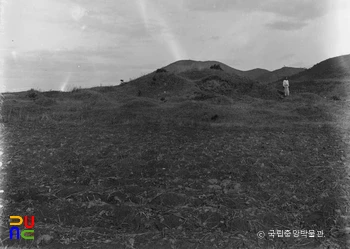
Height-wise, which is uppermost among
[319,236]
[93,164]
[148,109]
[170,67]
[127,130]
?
[170,67]

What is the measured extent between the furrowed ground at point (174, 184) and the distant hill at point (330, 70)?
19.2m

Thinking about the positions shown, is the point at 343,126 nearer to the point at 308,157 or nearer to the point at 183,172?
the point at 308,157

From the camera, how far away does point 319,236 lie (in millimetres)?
4219

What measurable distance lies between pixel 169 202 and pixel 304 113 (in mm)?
10205

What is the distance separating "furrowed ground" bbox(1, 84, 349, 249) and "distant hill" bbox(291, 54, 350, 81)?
1921 cm

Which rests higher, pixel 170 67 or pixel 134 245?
pixel 170 67

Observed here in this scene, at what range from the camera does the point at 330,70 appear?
28.3 m

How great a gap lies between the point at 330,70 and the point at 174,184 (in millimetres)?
27580

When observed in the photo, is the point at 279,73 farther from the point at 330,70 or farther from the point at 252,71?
the point at 330,70

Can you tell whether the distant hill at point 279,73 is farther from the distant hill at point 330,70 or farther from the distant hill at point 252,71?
the distant hill at point 330,70

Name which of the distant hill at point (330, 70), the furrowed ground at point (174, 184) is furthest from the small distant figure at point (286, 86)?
the distant hill at point (330, 70)

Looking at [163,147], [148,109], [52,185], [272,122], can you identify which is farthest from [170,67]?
[52,185]

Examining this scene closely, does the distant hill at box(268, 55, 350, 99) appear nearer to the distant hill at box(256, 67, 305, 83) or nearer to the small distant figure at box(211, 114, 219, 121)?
the distant hill at box(256, 67, 305, 83)

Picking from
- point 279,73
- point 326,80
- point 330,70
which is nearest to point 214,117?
point 326,80
